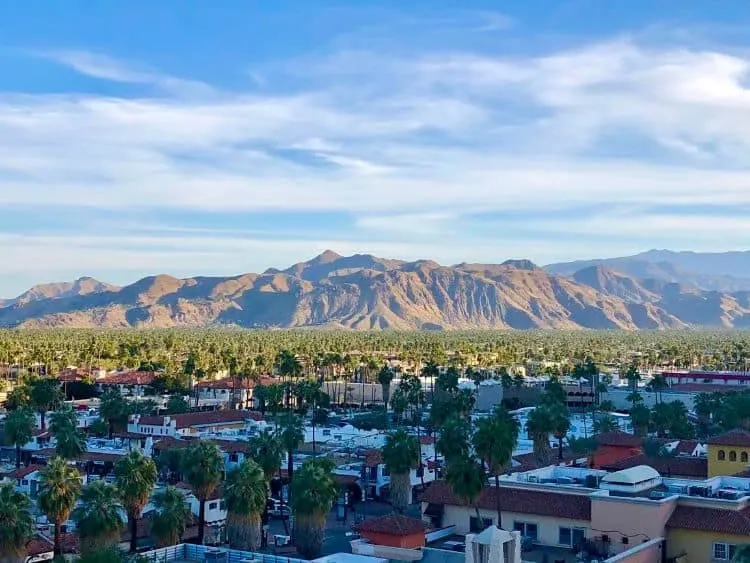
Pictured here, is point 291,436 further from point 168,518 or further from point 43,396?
point 43,396

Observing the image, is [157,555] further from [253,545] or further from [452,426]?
[452,426]

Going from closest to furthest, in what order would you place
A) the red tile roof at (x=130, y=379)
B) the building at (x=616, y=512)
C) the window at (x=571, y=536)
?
the building at (x=616, y=512) → the window at (x=571, y=536) → the red tile roof at (x=130, y=379)

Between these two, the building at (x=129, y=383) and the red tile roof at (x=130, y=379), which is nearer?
the building at (x=129, y=383)

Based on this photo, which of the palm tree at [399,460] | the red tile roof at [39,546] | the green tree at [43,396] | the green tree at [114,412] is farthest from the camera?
the green tree at [43,396]

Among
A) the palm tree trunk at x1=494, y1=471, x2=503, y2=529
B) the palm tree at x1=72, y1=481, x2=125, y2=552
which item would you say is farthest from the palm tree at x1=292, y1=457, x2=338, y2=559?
the palm tree at x1=72, y1=481, x2=125, y2=552

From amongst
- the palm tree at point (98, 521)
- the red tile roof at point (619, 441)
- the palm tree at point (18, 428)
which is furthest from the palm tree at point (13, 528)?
the red tile roof at point (619, 441)

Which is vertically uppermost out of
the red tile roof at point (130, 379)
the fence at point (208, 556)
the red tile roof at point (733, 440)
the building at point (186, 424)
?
the red tile roof at point (733, 440)

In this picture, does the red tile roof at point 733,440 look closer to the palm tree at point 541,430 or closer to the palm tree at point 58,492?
the palm tree at point 541,430
